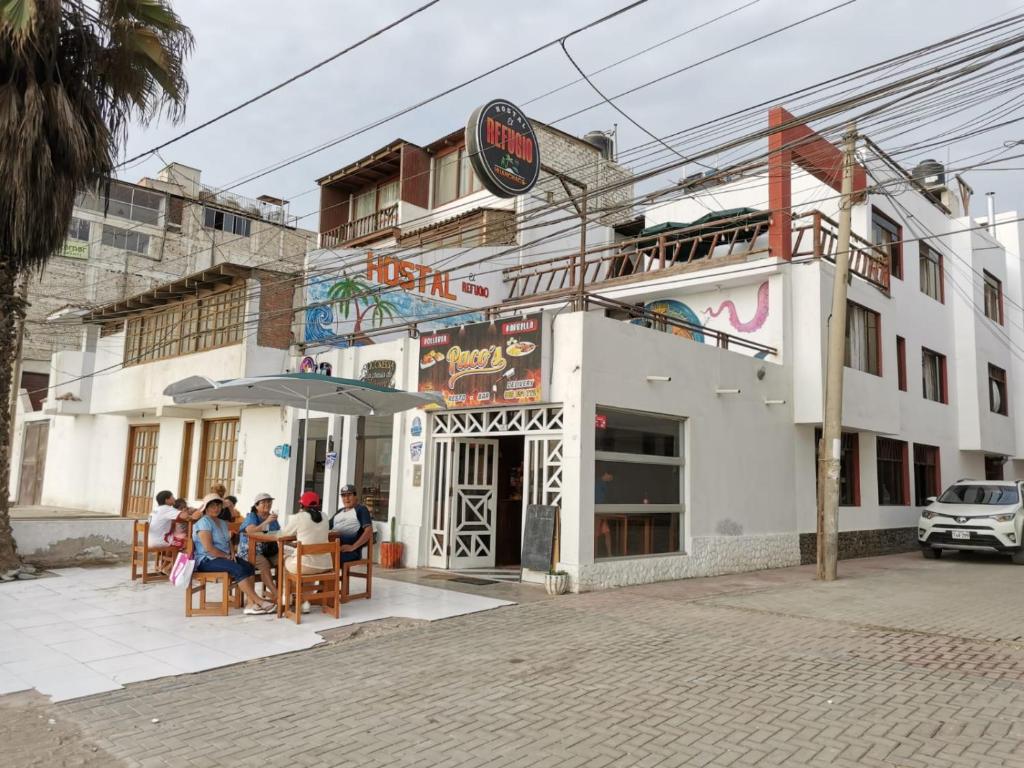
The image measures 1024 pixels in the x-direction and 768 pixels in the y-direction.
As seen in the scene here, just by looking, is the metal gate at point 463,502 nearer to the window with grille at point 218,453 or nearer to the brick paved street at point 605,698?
the brick paved street at point 605,698

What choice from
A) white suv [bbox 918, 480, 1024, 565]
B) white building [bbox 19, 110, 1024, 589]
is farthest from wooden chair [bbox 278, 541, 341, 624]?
white suv [bbox 918, 480, 1024, 565]

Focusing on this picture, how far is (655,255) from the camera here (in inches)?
736

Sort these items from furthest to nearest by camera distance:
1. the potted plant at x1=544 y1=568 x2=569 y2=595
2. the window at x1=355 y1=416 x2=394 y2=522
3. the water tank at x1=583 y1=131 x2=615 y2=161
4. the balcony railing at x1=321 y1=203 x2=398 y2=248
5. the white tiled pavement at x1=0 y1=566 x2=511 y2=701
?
the water tank at x1=583 y1=131 x2=615 y2=161, the balcony railing at x1=321 y1=203 x2=398 y2=248, the window at x1=355 y1=416 x2=394 y2=522, the potted plant at x1=544 y1=568 x2=569 y2=595, the white tiled pavement at x1=0 y1=566 x2=511 y2=701

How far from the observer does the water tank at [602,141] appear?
2575 centimetres

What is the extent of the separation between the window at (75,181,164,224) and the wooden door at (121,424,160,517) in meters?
20.3

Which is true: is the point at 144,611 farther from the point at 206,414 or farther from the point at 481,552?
the point at 206,414

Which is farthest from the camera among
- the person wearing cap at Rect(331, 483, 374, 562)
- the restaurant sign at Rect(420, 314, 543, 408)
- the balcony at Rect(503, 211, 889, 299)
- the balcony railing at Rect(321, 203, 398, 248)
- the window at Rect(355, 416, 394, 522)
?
the balcony railing at Rect(321, 203, 398, 248)

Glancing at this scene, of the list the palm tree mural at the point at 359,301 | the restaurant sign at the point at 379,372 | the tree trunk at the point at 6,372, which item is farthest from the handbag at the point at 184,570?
the palm tree mural at the point at 359,301

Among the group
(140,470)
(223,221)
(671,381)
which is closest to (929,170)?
(671,381)

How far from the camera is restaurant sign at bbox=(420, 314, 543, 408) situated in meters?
10.8

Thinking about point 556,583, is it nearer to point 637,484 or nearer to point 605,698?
point 637,484

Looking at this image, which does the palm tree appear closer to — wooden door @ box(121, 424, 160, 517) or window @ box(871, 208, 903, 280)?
wooden door @ box(121, 424, 160, 517)

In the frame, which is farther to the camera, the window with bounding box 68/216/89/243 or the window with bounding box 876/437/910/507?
the window with bounding box 68/216/89/243

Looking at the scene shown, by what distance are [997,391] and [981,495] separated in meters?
9.39
